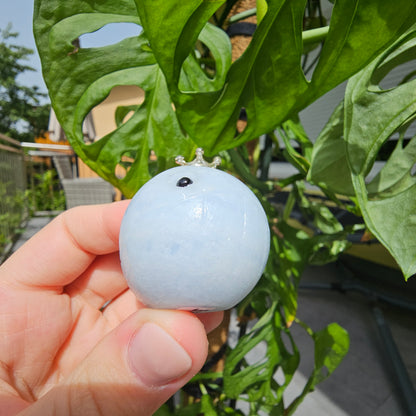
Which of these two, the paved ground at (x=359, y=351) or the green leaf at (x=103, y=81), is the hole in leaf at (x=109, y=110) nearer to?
the paved ground at (x=359, y=351)

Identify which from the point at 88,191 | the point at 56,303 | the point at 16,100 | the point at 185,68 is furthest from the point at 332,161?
the point at 16,100

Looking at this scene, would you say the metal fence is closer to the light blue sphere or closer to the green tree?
the light blue sphere

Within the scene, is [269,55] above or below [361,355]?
above

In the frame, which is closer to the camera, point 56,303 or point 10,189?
point 56,303

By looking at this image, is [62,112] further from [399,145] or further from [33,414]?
[399,145]

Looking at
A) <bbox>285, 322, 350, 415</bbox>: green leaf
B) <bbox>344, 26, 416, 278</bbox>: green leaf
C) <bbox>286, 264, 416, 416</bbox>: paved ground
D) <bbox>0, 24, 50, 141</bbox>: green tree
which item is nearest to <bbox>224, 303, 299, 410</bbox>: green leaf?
<bbox>285, 322, 350, 415</bbox>: green leaf

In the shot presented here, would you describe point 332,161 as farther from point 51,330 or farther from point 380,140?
point 51,330

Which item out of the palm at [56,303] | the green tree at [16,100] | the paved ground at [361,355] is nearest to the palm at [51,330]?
the palm at [56,303]
